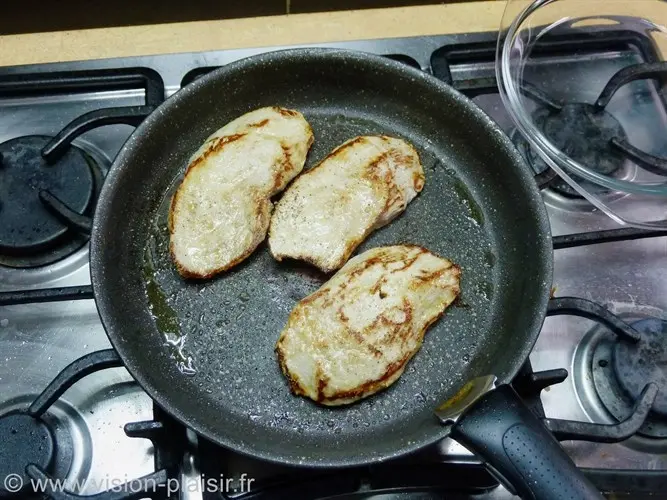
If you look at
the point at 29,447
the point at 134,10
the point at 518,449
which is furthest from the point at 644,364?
the point at 134,10

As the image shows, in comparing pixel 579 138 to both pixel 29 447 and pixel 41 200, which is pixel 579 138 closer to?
pixel 41 200

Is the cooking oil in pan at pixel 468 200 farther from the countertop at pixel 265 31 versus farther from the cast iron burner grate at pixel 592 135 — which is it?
the countertop at pixel 265 31

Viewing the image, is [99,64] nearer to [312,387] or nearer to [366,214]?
[366,214]

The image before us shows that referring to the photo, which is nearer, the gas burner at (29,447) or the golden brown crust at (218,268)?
the gas burner at (29,447)

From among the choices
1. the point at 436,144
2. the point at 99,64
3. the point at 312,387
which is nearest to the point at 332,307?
the point at 312,387

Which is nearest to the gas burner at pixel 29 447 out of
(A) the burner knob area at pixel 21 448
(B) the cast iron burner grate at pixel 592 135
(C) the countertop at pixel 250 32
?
(A) the burner knob area at pixel 21 448

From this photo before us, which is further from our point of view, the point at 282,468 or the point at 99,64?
the point at 99,64
